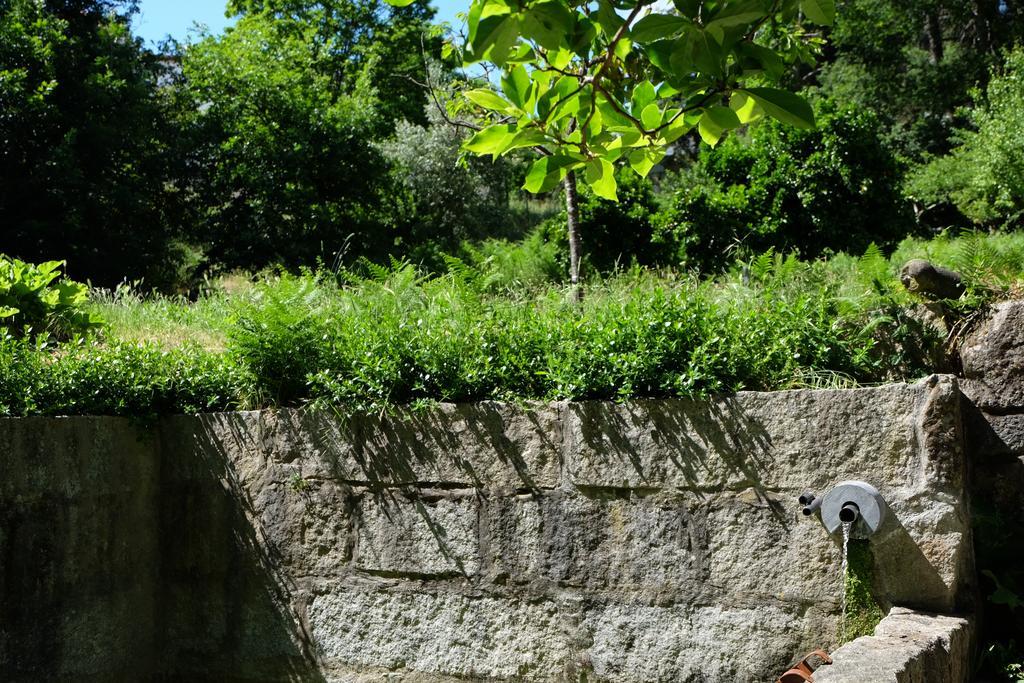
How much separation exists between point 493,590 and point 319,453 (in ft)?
3.41

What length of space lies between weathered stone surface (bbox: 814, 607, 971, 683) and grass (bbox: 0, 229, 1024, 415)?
1.00 m

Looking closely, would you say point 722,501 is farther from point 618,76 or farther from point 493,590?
point 618,76

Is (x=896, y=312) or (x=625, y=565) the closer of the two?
(x=625, y=565)

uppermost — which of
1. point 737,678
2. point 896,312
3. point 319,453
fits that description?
point 896,312

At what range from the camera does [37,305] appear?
214 inches

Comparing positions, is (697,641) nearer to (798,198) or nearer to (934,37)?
(798,198)

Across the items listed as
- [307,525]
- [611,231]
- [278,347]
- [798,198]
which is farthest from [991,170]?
[307,525]

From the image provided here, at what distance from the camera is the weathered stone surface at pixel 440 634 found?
3852 mm

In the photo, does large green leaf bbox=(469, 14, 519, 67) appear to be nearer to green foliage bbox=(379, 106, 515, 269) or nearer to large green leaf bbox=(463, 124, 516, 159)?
large green leaf bbox=(463, 124, 516, 159)

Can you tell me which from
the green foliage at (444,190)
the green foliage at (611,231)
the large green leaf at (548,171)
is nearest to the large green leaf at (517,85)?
the large green leaf at (548,171)

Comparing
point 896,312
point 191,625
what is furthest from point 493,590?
point 896,312

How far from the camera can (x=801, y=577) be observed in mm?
3434

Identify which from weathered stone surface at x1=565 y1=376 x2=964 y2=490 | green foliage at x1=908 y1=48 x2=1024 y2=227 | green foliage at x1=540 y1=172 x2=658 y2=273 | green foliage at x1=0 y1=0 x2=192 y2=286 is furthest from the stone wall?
green foliage at x1=908 y1=48 x2=1024 y2=227

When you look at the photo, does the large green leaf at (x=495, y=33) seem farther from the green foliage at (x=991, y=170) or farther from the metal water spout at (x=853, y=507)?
the green foliage at (x=991, y=170)
